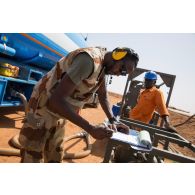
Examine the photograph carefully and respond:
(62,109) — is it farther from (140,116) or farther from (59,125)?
(140,116)

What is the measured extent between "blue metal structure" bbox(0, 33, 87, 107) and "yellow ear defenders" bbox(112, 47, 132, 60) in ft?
10.7

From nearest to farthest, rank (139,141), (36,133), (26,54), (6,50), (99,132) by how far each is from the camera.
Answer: (99,132) < (139,141) < (36,133) < (6,50) < (26,54)

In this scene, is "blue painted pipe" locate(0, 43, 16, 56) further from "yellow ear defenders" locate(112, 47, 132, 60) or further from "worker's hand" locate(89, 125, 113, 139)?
"worker's hand" locate(89, 125, 113, 139)

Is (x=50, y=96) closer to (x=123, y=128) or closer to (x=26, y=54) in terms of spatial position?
(x=123, y=128)

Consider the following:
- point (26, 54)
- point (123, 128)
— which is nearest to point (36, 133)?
point (123, 128)

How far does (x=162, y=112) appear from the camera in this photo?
3.95 meters

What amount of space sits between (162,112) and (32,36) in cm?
312

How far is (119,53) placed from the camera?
194 centimetres

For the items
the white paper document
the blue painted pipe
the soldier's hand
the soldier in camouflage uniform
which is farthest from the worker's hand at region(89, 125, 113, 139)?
the blue painted pipe

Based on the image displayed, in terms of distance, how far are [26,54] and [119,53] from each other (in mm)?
4074

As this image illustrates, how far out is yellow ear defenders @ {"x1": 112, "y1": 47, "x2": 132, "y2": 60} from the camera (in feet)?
6.35

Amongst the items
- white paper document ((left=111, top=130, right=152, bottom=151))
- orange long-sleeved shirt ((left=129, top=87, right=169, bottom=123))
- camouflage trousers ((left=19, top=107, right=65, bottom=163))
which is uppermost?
orange long-sleeved shirt ((left=129, top=87, right=169, bottom=123))

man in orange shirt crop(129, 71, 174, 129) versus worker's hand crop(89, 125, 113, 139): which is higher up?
man in orange shirt crop(129, 71, 174, 129)

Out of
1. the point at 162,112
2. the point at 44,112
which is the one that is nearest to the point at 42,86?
the point at 44,112
